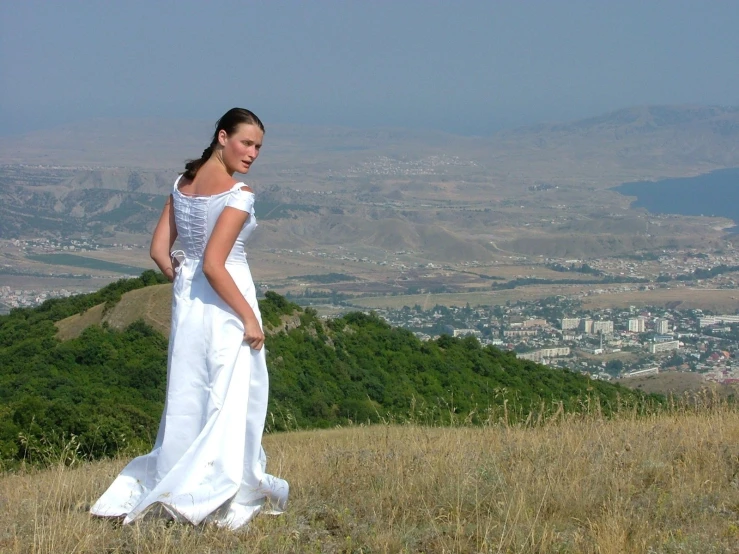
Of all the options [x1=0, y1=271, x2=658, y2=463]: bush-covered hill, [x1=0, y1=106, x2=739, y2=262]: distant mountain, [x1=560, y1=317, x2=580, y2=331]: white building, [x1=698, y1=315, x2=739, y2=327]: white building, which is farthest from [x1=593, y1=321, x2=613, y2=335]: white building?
[x1=0, y1=106, x2=739, y2=262]: distant mountain

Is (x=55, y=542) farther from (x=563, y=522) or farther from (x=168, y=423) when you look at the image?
(x=563, y=522)

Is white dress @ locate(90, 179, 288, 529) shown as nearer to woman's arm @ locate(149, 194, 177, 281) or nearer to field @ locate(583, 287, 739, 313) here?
woman's arm @ locate(149, 194, 177, 281)

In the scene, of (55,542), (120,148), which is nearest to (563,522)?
(55,542)

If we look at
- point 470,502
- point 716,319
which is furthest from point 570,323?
point 470,502

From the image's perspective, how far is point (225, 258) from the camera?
414 centimetres

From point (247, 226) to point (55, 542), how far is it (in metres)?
1.51

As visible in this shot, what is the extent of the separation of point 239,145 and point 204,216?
0.36 meters

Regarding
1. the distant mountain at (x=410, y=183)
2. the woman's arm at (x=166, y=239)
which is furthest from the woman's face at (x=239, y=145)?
the distant mountain at (x=410, y=183)

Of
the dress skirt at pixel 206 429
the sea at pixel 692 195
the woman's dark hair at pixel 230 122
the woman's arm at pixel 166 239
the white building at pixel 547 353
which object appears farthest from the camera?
the sea at pixel 692 195

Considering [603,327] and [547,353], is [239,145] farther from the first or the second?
[603,327]

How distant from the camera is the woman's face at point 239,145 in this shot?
4.31 metres

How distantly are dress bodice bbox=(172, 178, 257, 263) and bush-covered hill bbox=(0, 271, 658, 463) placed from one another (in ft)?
17.2

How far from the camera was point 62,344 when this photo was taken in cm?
1523

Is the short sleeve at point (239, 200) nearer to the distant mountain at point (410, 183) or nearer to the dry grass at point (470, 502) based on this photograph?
the dry grass at point (470, 502)
